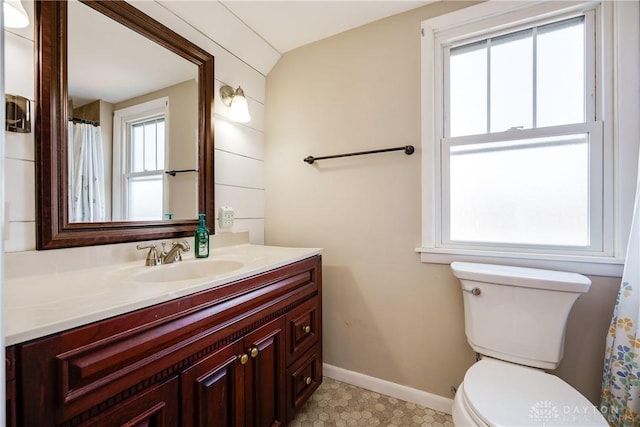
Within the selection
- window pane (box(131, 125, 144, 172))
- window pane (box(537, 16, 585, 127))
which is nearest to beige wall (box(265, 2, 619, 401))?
window pane (box(537, 16, 585, 127))

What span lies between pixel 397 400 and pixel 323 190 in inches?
50.8

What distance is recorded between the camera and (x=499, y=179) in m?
1.39

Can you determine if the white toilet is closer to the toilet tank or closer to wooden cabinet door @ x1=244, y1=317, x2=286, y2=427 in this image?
the toilet tank

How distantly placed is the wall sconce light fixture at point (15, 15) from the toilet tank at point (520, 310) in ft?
6.13

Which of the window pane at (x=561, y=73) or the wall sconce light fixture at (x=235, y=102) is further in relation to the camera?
the wall sconce light fixture at (x=235, y=102)

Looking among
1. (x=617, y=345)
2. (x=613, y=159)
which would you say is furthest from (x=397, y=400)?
(x=613, y=159)

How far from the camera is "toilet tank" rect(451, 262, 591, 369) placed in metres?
1.08

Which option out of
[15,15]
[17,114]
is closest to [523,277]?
[17,114]

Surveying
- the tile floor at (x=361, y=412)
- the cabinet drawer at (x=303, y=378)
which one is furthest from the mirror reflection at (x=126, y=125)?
the tile floor at (x=361, y=412)

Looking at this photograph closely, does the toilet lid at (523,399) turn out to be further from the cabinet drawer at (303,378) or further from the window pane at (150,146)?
the window pane at (150,146)

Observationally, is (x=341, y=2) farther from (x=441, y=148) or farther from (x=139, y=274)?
(x=139, y=274)

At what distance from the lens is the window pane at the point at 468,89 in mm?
1435

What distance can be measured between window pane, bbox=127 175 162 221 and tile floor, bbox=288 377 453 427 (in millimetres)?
1233

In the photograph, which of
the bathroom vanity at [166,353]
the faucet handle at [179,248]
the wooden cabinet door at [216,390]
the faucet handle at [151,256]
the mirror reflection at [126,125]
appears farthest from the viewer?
the faucet handle at [179,248]
